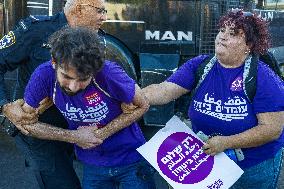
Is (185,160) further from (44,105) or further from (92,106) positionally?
(44,105)

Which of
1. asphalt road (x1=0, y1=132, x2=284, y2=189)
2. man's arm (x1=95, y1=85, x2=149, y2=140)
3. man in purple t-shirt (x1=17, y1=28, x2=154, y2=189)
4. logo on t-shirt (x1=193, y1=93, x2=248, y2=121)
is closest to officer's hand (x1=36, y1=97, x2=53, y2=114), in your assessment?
man in purple t-shirt (x1=17, y1=28, x2=154, y2=189)

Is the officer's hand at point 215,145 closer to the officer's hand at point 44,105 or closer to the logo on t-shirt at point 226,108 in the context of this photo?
the logo on t-shirt at point 226,108

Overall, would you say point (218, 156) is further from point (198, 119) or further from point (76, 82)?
point (76, 82)

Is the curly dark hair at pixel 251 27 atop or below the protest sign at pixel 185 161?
atop

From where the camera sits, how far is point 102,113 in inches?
103

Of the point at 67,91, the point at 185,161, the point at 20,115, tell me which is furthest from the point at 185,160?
the point at 20,115

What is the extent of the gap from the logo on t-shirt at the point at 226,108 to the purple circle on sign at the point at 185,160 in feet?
0.61

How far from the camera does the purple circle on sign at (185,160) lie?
8.89ft

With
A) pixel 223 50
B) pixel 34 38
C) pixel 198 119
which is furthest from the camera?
pixel 34 38

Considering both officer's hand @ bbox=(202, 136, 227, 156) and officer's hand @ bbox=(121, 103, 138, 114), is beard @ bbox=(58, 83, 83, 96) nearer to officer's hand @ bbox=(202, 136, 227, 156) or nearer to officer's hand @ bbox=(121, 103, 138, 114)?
officer's hand @ bbox=(121, 103, 138, 114)

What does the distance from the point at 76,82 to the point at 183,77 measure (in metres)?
0.67

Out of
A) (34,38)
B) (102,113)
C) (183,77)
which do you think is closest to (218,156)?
(183,77)

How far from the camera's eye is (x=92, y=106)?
255 centimetres

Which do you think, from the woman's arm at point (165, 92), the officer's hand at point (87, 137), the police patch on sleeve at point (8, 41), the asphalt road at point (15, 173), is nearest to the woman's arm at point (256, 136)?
the woman's arm at point (165, 92)
